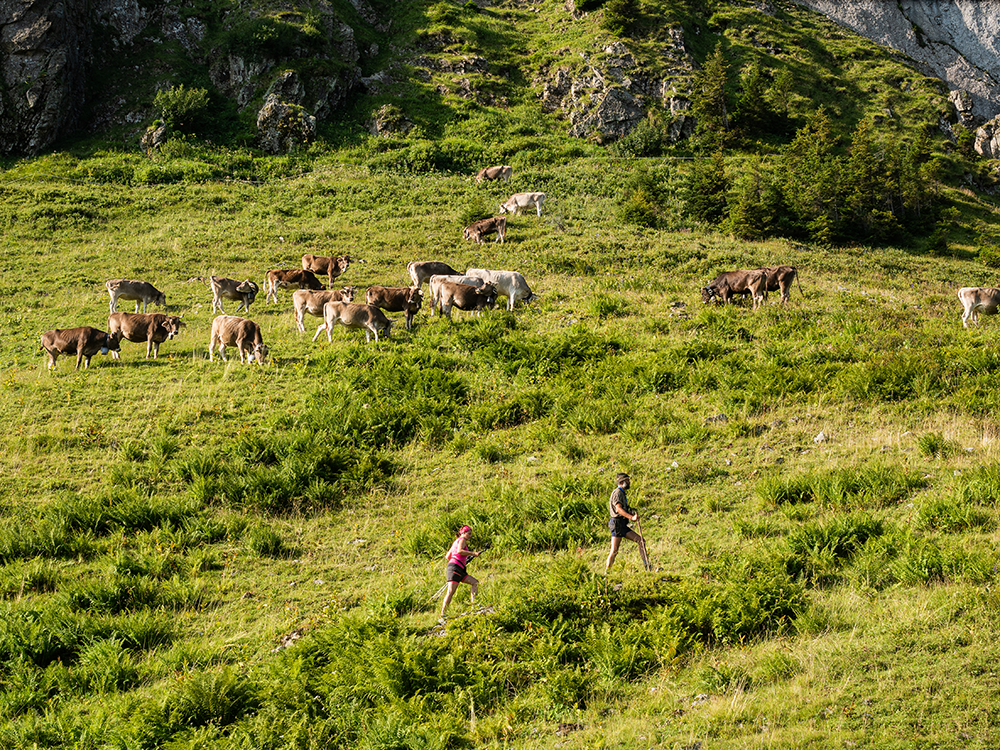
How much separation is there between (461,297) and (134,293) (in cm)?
1196

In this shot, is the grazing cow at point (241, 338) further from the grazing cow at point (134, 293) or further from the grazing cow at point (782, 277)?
the grazing cow at point (782, 277)

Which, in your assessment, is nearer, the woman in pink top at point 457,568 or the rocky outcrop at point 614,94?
the woman in pink top at point 457,568

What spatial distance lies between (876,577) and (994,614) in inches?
59.2

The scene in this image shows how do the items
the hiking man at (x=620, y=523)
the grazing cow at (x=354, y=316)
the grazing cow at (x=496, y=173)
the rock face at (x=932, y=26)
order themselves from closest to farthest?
the hiking man at (x=620, y=523) < the grazing cow at (x=354, y=316) < the grazing cow at (x=496, y=173) < the rock face at (x=932, y=26)

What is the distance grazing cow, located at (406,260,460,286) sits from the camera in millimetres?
Result: 25938

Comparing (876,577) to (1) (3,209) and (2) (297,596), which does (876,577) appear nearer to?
(2) (297,596)

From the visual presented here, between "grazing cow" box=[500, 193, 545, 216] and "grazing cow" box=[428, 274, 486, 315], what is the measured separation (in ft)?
50.8

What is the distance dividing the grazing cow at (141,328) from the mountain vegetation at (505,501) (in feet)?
1.49

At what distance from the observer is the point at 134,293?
76.2ft

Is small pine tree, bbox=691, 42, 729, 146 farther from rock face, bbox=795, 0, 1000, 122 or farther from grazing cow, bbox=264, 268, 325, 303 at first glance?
rock face, bbox=795, 0, 1000, 122

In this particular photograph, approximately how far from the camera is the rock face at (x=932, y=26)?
322ft

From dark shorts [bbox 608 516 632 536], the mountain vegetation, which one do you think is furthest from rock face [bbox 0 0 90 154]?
dark shorts [bbox 608 516 632 536]

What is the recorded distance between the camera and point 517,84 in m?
60.4

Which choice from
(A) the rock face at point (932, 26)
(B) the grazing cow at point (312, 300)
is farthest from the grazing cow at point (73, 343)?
(A) the rock face at point (932, 26)
